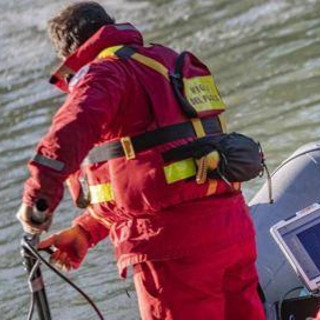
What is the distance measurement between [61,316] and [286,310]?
180cm

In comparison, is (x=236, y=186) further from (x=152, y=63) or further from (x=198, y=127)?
(x=152, y=63)

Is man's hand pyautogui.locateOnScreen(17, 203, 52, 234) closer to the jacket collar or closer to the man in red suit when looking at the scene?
the man in red suit

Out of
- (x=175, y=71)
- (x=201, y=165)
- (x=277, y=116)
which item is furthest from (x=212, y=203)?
(x=277, y=116)

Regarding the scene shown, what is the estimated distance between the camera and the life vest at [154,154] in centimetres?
351

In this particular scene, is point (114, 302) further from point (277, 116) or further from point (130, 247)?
point (277, 116)

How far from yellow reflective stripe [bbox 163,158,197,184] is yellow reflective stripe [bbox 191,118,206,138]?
98 millimetres

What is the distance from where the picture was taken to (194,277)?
3.56m

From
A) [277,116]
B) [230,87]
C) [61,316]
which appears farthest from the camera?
[230,87]

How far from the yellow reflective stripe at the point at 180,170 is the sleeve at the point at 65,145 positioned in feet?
1.10

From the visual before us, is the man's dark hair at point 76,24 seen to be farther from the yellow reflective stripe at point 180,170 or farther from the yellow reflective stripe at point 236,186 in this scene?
the yellow reflective stripe at point 236,186

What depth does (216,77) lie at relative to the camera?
388 inches

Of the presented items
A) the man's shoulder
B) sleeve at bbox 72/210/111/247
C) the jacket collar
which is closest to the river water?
sleeve at bbox 72/210/111/247

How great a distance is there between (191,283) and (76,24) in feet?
2.92

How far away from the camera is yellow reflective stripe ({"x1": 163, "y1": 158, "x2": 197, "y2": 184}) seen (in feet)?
11.5
